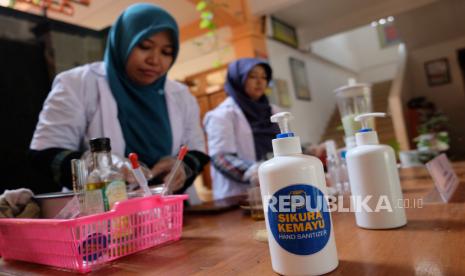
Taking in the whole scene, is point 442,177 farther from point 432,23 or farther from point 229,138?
point 432,23

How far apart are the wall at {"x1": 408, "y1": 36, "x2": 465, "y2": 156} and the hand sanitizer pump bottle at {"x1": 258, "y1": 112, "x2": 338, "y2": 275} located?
6.87 metres

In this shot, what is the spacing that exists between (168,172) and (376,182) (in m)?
0.59

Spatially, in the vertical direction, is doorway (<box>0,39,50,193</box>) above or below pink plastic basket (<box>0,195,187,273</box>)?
above

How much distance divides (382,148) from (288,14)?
417 cm

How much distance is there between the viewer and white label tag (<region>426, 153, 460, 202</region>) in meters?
0.67

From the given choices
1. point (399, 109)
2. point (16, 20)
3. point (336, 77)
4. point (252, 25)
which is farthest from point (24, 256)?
point (336, 77)

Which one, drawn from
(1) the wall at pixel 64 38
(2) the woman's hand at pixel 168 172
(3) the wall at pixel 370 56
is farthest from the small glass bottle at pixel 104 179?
(3) the wall at pixel 370 56

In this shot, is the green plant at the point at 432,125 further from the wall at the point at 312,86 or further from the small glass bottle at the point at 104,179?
the small glass bottle at the point at 104,179

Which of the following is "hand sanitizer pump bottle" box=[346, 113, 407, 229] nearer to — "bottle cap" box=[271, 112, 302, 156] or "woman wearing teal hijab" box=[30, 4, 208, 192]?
"bottle cap" box=[271, 112, 302, 156]

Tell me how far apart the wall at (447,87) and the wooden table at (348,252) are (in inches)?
262

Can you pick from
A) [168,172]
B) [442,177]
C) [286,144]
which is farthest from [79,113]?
[442,177]

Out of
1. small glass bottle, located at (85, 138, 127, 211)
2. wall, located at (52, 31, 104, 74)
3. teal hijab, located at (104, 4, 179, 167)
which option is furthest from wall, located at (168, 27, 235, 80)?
small glass bottle, located at (85, 138, 127, 211)

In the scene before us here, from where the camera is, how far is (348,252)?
1.48 feet

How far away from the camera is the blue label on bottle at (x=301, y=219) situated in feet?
1.24
